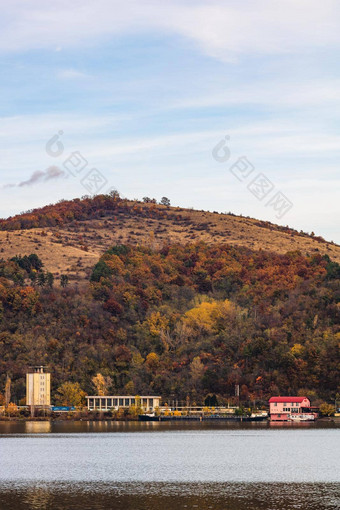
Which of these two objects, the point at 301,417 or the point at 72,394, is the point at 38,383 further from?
the point at 301,417

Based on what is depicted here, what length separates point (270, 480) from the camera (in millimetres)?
73312

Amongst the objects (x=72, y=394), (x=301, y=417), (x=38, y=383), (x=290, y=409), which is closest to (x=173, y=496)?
(x=290, y=409)

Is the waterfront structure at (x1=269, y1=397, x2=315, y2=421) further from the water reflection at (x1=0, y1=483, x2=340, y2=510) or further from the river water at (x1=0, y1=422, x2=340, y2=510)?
the water reflection at (x1=0, y1=483, x2=340, y2=510)

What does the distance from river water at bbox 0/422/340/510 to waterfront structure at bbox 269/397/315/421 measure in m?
50.9

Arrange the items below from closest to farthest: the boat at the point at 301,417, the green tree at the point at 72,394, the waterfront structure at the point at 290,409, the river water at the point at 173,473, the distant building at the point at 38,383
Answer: the river water at the point at 173,473
the waterfront structure at the point at 290,409
the boat at the point at 301,417
the distant building at the point at 38,383
the green tree at the point at 72,394

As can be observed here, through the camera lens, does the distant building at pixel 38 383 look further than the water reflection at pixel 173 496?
Yes

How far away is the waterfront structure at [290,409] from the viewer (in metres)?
177

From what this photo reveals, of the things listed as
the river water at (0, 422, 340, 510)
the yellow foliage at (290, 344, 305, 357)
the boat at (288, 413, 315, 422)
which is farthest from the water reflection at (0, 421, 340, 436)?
the river water at (0, 422, 340, 510)

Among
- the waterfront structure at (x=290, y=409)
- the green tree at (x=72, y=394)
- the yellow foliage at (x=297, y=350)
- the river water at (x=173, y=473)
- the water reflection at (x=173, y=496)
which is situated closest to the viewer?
the water reflection at (x=173, y=496)

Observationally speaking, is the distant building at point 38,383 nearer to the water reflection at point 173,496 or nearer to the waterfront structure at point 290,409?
the waterfront structure at point 290,409

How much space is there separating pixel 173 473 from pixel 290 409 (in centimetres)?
10308

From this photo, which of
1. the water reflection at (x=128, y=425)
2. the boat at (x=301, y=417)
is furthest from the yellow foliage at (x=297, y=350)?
the water reflection at (x=128, y=425)

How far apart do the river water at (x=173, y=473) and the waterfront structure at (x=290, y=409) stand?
50.9 metres

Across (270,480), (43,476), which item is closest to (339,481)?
(270,480)
